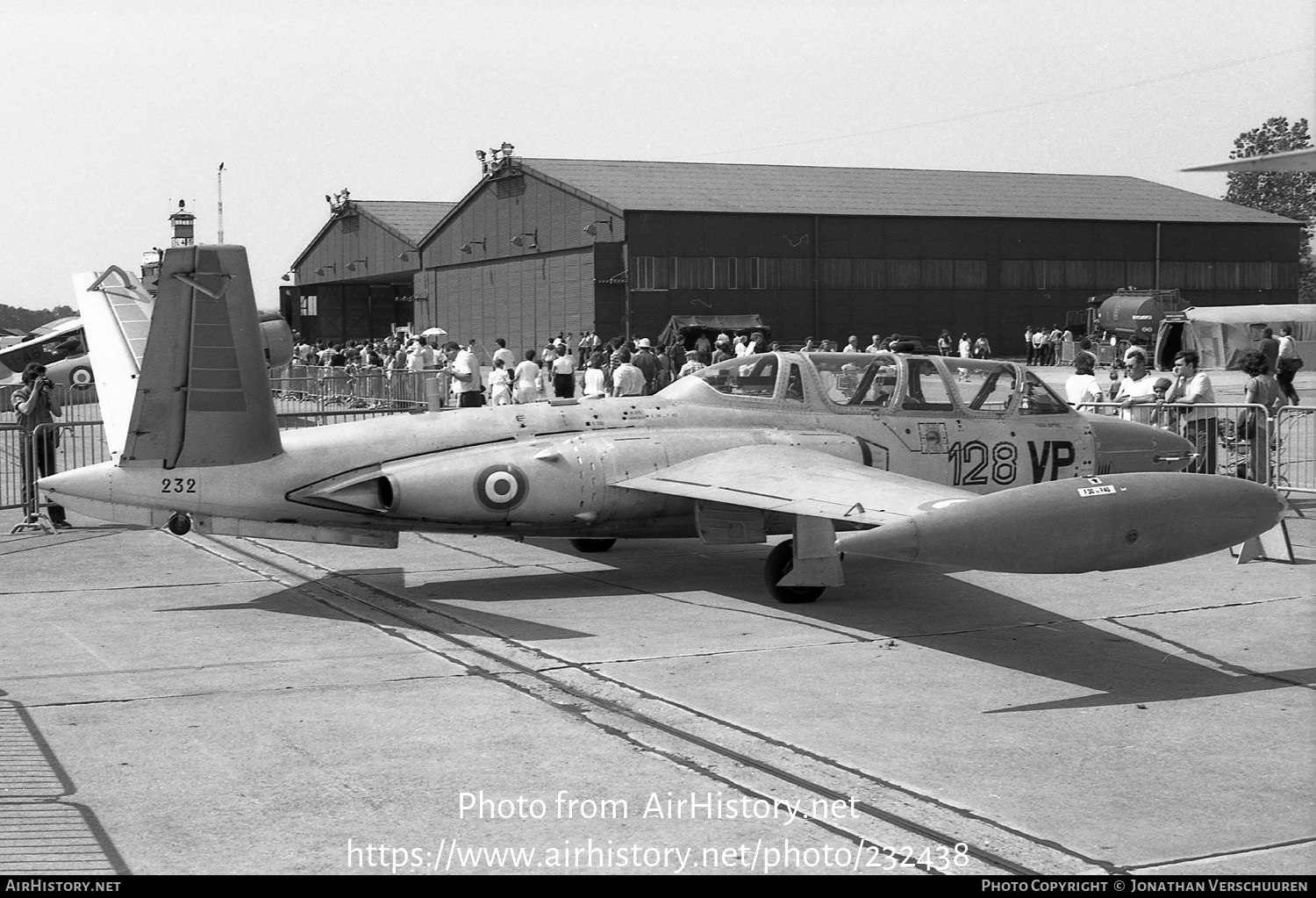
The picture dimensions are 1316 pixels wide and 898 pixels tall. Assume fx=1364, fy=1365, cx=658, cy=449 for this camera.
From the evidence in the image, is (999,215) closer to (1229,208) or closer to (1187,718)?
(1229,208)

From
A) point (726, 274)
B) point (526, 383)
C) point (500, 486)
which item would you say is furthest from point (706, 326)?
point (500, 486)

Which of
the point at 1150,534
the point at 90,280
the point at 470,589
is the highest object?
the point at 90,280

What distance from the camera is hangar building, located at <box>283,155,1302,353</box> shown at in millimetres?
57531

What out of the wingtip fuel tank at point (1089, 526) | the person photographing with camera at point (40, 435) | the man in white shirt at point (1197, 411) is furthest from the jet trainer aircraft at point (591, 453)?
the person photographing with camera at point (40, 435)

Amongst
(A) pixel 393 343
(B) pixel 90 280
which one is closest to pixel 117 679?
(B) pixel 90 280

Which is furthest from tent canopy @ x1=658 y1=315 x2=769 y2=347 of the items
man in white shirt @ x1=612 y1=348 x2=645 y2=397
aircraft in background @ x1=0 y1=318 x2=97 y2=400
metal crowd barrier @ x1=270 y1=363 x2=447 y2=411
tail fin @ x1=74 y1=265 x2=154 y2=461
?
tail fin @ x1=74 y1=265 x2=154 y2=461

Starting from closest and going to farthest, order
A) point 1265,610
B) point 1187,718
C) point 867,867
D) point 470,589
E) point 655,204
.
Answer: point 867,867 → point 1187,718 → point 1265,610 → point 470,589 → point 655,204

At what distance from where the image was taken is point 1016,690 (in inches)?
327

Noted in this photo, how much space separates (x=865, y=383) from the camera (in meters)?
12.8

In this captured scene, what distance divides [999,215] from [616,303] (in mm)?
18094

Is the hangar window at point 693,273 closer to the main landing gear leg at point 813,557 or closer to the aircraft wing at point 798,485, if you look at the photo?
the aircraft wing at point 798,485

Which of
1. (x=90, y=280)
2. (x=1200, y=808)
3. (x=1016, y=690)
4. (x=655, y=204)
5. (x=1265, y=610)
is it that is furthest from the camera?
(x=655, y=204)

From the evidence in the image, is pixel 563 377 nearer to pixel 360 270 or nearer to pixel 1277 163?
pixel 1277 163

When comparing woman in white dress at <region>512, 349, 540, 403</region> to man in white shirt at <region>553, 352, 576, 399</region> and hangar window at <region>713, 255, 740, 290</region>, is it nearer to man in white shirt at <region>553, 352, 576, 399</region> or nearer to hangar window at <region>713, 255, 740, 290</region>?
man in white shirt at <region>553, 352, 576, 399</region>
